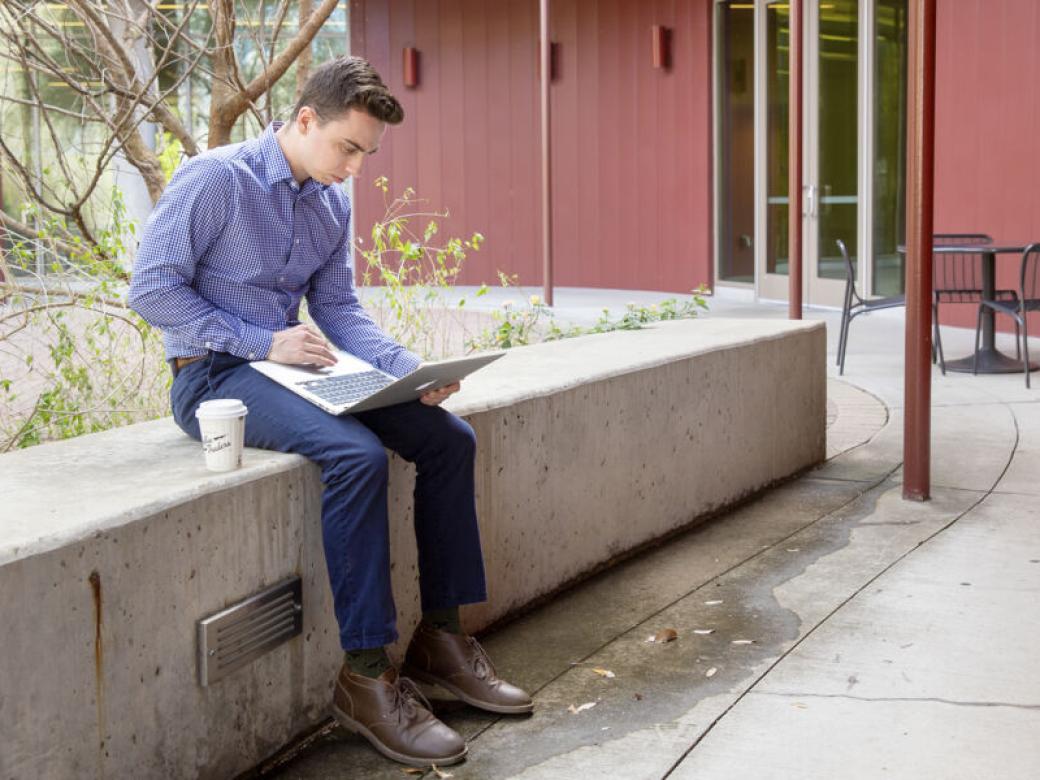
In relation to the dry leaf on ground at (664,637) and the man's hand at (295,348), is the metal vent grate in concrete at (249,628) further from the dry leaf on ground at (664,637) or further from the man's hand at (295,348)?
the dry leaf on ground at (664,637)

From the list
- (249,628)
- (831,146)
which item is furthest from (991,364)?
(249,628)

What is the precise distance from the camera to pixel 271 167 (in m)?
3.31

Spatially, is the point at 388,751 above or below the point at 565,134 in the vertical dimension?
below

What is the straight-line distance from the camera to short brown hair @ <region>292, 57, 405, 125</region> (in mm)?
3180

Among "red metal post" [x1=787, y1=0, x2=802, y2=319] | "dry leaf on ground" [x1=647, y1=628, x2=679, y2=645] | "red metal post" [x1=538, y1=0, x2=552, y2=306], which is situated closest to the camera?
"dry leaf on ground" [x1=647, y1=628, x2=679, y2=645]

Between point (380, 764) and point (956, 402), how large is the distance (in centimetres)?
530

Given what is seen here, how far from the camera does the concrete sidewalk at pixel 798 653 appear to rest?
300 cm

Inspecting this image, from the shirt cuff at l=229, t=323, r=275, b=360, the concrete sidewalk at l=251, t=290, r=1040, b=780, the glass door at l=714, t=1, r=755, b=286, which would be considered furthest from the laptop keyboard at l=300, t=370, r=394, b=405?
the glass door at l=714, t=1, r=755, b=286

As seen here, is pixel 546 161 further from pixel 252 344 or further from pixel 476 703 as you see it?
pixel 476 703

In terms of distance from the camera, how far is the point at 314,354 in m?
3.25

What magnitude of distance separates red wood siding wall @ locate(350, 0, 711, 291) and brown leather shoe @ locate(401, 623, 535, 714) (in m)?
11.2

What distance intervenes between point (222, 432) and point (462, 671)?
847mm

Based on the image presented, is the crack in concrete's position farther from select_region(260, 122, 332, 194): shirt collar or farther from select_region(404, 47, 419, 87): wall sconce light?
select_region(404, 47, 419, 87): wall sconce light

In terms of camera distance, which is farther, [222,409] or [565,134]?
[565,134]
